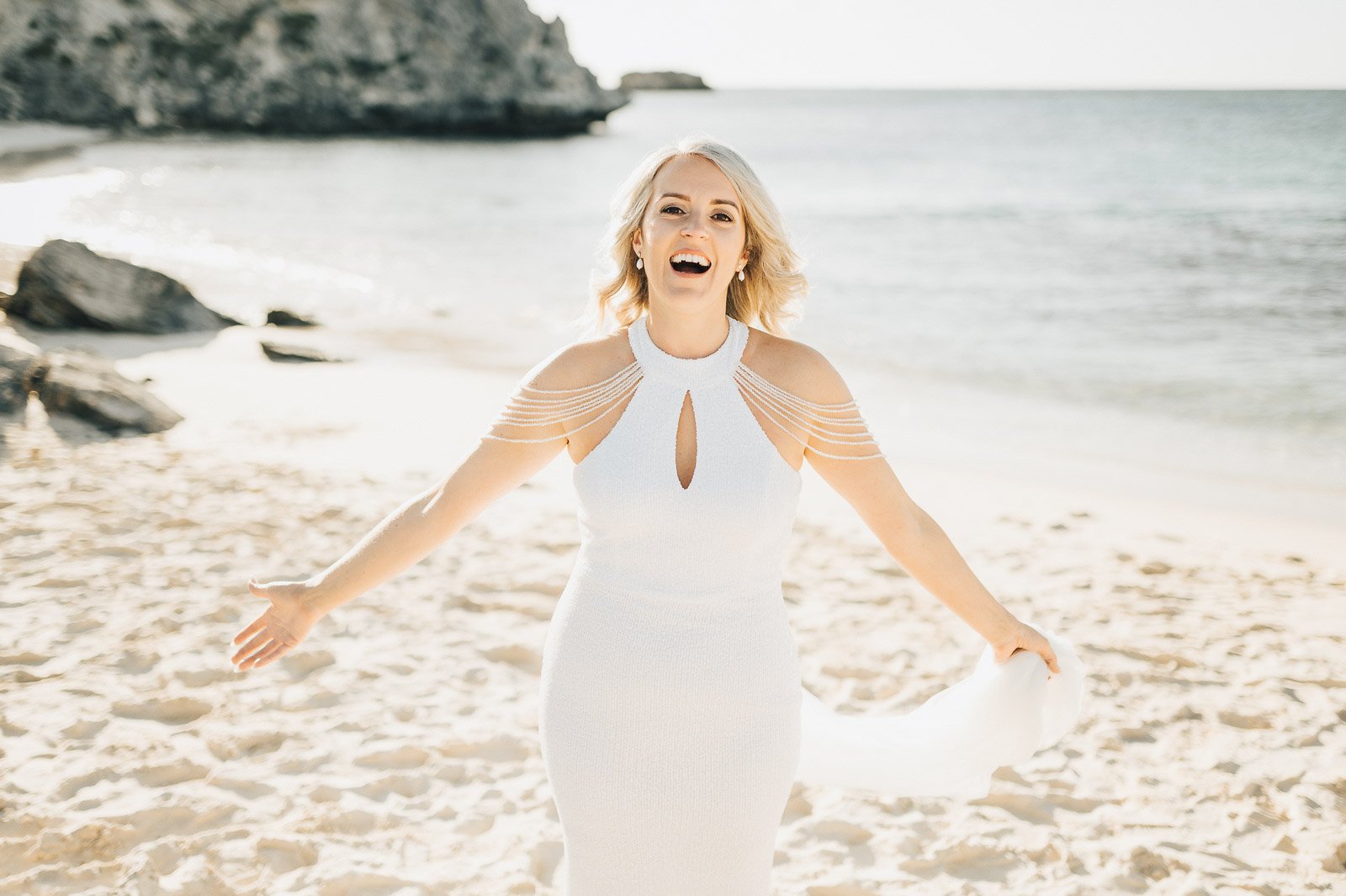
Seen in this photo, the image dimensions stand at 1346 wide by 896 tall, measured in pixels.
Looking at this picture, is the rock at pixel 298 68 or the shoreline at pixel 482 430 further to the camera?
the rock at pixel 298 68

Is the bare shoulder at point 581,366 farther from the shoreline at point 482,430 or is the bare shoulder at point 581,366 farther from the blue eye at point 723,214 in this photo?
the shoreline at point 482,430

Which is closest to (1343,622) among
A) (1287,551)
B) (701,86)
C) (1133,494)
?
(1287,551)

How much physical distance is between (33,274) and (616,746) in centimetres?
995

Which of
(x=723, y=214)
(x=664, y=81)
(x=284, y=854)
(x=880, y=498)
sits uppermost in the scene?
(x=664, y=81)

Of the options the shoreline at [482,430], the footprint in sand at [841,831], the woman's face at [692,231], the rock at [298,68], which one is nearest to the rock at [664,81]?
the rock at [298,68]

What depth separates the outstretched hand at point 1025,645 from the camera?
2.67 metres

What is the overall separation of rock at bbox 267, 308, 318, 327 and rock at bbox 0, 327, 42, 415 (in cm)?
506

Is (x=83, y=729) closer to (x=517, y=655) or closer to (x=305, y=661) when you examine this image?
(x=305, y=661)

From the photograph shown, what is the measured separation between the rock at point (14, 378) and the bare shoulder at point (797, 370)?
6620 millimetres

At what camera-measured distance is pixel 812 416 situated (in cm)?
245

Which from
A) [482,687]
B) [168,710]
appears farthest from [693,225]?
[168,710]

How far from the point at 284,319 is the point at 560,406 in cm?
1128

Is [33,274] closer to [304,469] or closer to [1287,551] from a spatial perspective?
[304,469]

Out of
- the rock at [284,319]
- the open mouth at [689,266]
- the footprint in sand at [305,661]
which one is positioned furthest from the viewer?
the rock at [284,319]
